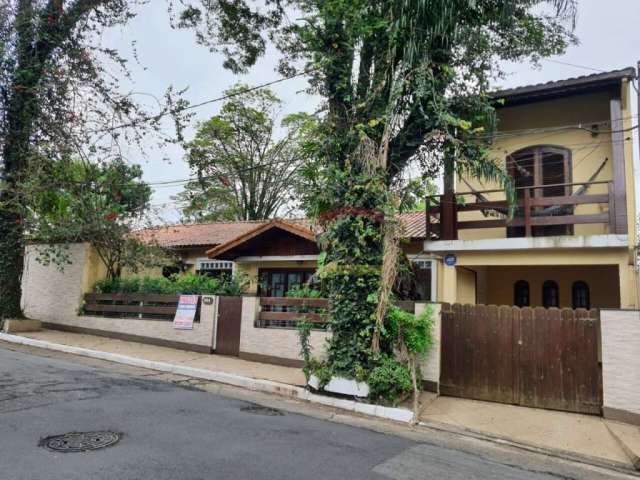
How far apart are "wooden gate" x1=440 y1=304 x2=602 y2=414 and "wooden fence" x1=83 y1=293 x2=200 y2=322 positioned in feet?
21.4

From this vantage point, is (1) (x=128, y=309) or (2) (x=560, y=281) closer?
(1) (x=128, y=309)

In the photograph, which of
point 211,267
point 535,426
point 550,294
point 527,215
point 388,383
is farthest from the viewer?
point 211,267

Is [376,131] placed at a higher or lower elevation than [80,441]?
higher

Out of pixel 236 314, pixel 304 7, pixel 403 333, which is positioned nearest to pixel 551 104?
pixel 304 7

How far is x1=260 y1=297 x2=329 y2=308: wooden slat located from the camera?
373 inches

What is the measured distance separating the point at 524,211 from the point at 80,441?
9.80m

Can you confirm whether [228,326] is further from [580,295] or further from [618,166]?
[580,295]

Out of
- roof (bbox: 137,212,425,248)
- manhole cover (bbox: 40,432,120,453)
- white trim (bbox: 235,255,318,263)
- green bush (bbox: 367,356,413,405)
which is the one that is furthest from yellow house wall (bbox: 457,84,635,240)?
manhole cover (bbox: 40,432,120,453)

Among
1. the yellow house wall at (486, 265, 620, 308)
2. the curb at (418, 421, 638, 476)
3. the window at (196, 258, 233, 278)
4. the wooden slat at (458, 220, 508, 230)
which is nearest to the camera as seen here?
the curb at (418, 421, 638, 476)

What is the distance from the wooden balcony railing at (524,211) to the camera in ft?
32.4

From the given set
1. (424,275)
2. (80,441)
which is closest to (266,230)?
(424,275)

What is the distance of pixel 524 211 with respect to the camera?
10.7m

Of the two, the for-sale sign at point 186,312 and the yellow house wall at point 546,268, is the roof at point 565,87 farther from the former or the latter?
the for-sale sign at point 186,312

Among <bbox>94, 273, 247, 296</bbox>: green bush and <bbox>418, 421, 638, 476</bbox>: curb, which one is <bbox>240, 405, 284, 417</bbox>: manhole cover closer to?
<bbox>418, 421, 638, 476</bbox>: curb
